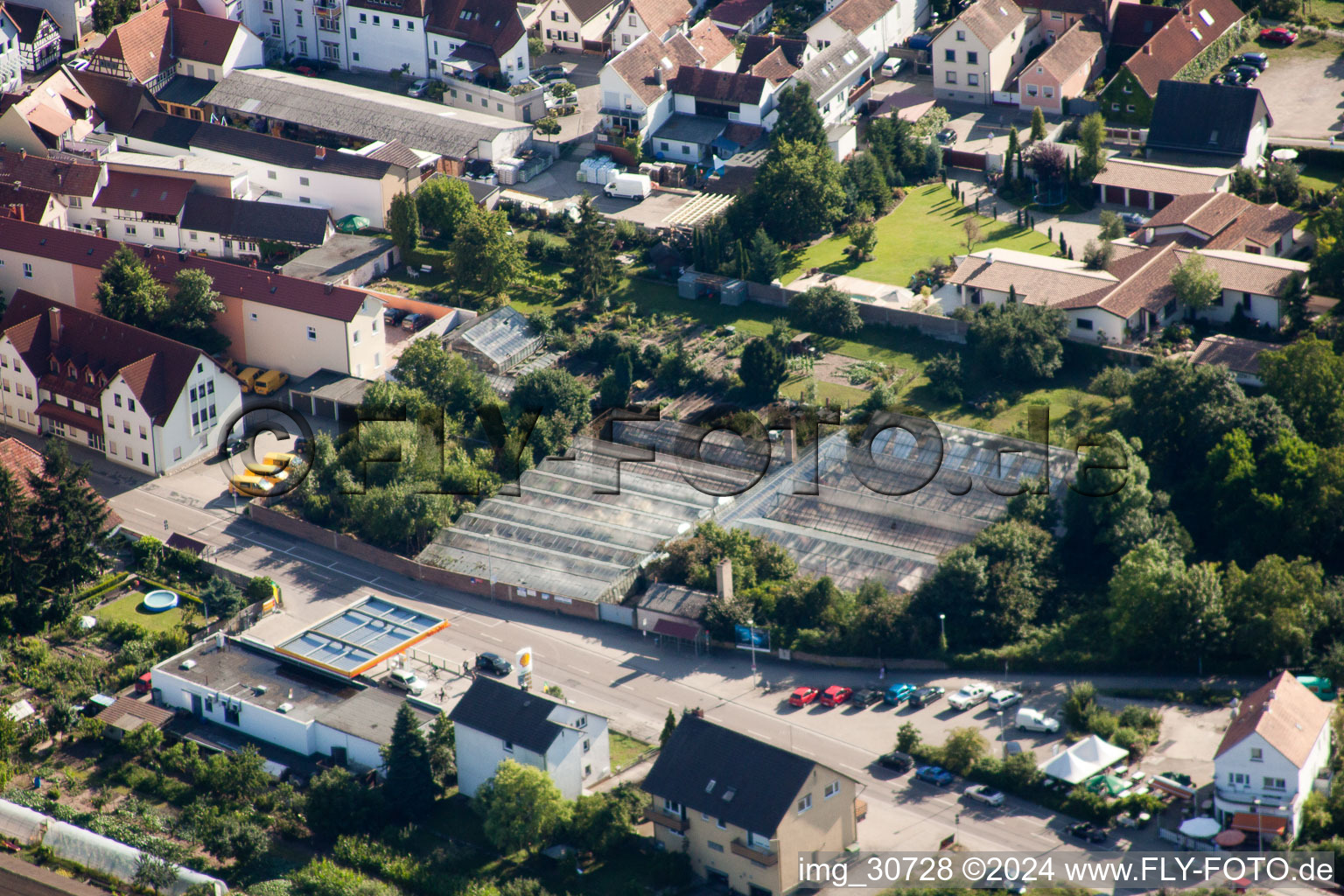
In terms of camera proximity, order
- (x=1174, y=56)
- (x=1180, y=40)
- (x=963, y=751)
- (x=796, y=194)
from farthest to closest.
Result: (x=1180, y=40), (x=1174, y=56), (x=796, y=194), (x=963, y=751)

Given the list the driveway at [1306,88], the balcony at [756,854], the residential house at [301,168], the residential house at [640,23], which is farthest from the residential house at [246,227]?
the driveway at [1306,88]

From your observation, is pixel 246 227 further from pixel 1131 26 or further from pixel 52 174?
pixel 1131 26

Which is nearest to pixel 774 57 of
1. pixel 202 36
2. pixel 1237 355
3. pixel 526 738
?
pixel 202 36

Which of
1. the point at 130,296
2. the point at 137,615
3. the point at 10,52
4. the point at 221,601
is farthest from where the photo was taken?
the point at 10,52

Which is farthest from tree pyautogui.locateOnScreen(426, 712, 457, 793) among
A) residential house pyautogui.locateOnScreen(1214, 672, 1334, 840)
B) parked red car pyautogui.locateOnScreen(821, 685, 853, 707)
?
residential house pyautogui.locateOnScreen(1214, 672, 1334, 840)

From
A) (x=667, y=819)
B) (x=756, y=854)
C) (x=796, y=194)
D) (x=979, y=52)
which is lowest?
(x=667, y=819)
